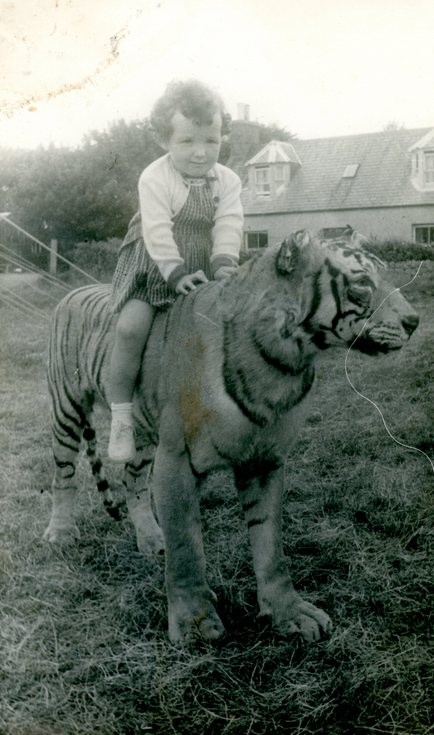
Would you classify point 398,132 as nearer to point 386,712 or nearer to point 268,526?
point 268,526

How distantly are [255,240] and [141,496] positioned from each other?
98 centimetres

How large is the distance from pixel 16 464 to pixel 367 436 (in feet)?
4.96

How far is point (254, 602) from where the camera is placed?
6.46ft

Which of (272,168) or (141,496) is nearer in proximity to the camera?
(272,168)

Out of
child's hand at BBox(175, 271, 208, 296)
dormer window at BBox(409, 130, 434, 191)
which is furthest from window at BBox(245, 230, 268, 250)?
dormer window at BBox(409, 130, 434, 191)

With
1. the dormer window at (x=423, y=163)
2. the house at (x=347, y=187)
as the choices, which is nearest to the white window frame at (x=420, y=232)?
the house at (x=347, y=187)

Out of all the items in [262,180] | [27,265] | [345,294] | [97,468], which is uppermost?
[262,180]

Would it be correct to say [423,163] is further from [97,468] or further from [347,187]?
[97,468]

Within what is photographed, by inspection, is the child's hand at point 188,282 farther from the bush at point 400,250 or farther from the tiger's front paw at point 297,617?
the tiger's front paw at point 297,617

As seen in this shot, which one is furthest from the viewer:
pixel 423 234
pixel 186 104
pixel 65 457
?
pixel 65 457

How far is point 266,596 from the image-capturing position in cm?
186

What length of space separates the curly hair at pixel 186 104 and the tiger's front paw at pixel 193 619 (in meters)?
1.18

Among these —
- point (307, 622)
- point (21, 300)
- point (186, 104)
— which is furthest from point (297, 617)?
point (21, 300)

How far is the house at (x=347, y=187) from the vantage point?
2.23m
